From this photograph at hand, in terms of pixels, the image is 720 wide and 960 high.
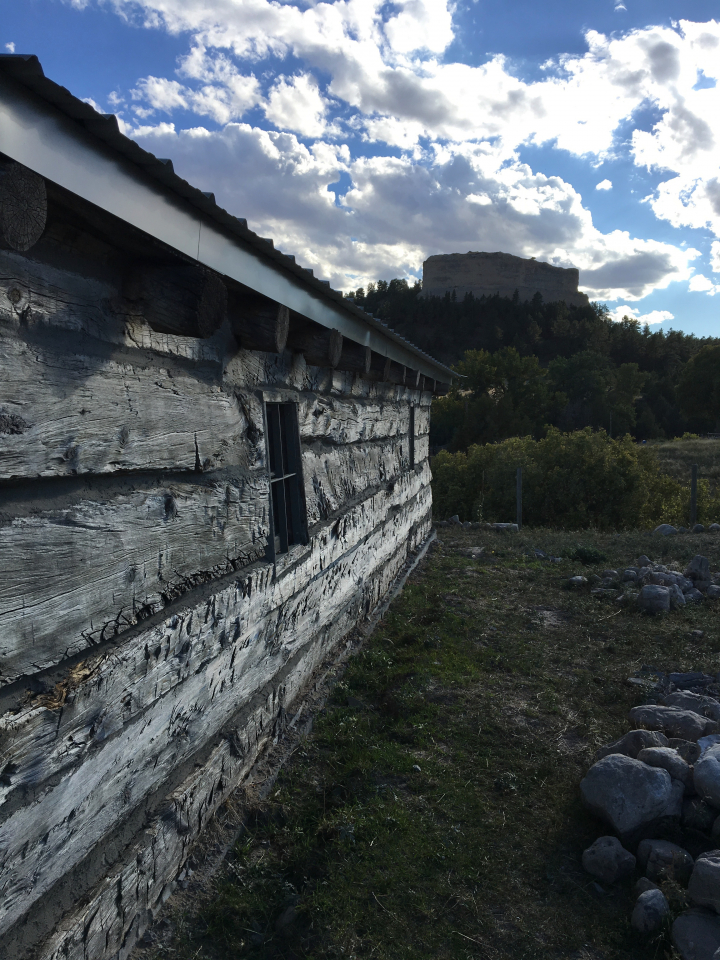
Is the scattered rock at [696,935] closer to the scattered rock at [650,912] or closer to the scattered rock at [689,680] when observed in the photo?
the scattered rock at [650,912]

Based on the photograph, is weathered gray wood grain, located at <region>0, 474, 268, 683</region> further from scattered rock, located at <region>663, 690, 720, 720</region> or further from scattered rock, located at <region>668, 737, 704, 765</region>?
scattered rock, located at <region>663, 690, 720, 720</region>

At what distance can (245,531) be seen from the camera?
296 centimetres

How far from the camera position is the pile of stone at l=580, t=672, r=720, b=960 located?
2396mm

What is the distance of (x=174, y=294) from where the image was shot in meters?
2.01

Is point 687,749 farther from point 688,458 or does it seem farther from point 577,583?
point 688,458

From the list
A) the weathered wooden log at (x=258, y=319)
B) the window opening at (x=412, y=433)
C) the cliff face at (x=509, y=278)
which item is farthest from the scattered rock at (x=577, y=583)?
the cliff face at (x=509, y=278)

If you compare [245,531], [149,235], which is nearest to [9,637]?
[149,235]

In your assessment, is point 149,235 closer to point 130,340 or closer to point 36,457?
point 130,340

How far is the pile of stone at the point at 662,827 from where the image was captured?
2.40 metres

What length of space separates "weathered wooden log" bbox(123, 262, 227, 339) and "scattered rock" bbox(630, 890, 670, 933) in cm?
295

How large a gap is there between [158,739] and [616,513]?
1528 cm

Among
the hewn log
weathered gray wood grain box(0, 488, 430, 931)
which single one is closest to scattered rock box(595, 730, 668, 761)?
weathered gray wood grain box(0, 488, 430, 931)

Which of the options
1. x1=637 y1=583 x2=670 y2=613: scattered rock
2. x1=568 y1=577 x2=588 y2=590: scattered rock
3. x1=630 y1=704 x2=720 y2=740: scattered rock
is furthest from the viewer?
x1=568 y1=577 x2=588 y2=590: scattered rock

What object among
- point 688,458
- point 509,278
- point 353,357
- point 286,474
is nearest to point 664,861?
point 286,474
